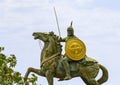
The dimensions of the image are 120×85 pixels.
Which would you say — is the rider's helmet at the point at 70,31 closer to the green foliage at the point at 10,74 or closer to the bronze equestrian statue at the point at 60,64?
the bronze equestrian statue at the point at 60,64

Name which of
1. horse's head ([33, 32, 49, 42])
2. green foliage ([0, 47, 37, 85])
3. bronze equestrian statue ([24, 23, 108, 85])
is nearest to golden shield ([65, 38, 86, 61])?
bronze equestrian statue ([24, 23, 108, 85])

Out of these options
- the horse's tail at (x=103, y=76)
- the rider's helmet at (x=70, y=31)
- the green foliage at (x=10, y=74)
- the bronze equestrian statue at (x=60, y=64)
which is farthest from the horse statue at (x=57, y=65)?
the green foliage at (x=10, y=74)

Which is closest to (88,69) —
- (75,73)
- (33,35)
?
(75,73)

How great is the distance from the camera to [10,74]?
35312mm

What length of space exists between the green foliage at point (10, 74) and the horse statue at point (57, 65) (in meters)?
7.68

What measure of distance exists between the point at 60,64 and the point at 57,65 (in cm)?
11

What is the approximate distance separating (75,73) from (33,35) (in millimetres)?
1907

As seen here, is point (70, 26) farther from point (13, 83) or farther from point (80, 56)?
point (13, 83)

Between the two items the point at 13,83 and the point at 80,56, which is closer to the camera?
the point at 80,56

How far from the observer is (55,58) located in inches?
1063

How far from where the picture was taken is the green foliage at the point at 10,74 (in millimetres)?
34875

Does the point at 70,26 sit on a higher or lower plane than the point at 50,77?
higher

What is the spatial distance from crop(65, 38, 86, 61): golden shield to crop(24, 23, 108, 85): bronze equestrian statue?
4 cm

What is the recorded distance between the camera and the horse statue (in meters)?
26.9
